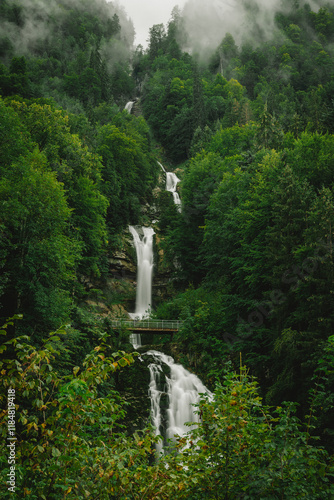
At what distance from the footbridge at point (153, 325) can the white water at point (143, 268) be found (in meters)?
4.70

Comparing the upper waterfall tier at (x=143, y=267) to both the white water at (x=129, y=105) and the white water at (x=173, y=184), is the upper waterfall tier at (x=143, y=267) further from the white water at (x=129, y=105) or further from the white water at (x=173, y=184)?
the white water at (x=129, y=105)

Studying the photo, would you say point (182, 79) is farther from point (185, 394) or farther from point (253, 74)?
point (185, 394)

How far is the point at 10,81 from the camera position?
114 feet

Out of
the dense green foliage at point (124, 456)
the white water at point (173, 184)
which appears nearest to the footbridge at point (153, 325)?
the white water at point (173, 184)

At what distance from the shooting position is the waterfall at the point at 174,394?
55.5ft

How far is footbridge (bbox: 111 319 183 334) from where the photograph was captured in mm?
24562

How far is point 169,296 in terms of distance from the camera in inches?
1299

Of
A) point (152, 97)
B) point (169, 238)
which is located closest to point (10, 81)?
point (169, 238)

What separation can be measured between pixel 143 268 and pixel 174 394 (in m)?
16.7

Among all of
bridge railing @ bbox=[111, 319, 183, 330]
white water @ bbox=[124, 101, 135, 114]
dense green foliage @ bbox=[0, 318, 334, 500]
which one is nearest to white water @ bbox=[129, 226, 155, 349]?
bridge railing @ bbox=[111, 319, 183, 330]

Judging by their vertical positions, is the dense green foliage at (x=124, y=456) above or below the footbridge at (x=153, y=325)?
below

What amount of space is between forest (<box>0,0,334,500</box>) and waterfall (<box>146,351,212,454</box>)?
82cm

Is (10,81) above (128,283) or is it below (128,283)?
above

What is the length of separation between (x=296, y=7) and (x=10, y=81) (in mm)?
105281
